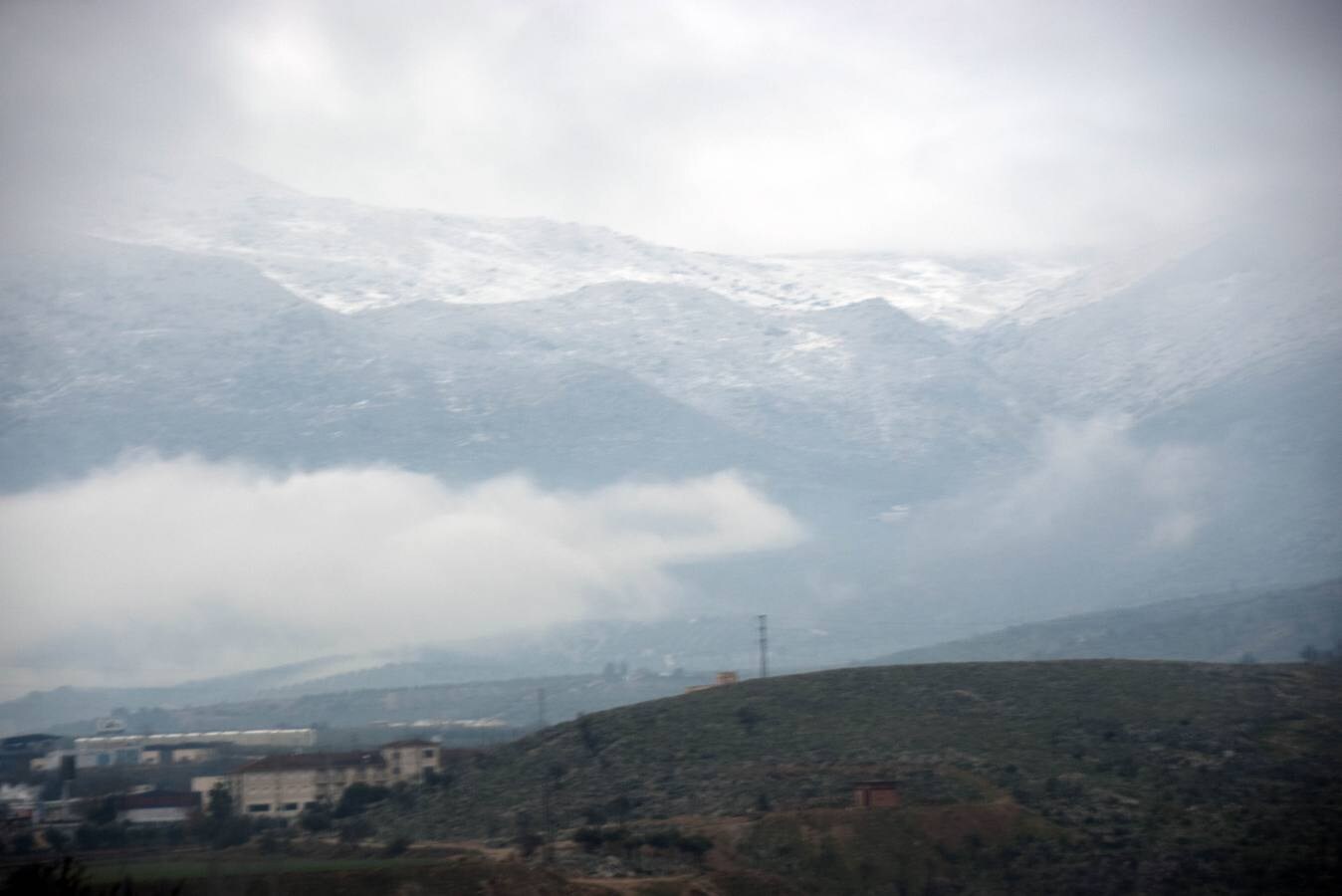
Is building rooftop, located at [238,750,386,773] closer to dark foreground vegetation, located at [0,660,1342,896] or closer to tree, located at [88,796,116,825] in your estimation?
dark foreground vegetation, located at [0,660,1342,896]

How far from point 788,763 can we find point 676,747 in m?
9.19

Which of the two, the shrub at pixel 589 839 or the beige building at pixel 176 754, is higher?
the beige building at pixel 176 754

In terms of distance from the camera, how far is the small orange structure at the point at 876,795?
88938mm

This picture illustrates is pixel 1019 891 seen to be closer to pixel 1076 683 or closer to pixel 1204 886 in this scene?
pixel 1204 886

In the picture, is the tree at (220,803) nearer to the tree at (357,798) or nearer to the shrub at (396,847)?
the tree at (357,798)

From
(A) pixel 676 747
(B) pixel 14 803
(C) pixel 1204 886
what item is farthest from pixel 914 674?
(B) pixel 14 803

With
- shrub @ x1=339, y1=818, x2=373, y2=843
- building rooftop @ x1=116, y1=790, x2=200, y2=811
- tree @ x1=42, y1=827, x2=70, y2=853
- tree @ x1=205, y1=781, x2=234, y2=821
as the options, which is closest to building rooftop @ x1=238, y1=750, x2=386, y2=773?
tree @ x1=205, y1=781, x2=234, y2=821

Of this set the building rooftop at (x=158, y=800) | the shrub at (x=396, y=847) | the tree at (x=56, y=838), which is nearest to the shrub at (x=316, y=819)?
the shrub at (x=396, y=847)

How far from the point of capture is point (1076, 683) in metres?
115

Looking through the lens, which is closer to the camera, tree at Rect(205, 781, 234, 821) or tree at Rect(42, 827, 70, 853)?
tree at Rect(42, 827, 70, 853)

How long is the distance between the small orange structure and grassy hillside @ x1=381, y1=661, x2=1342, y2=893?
96cm

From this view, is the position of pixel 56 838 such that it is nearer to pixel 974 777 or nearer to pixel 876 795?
pixel 876 795

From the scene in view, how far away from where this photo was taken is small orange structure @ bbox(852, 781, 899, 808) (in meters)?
88.9

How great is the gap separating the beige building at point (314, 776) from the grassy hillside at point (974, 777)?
38.0 ft
